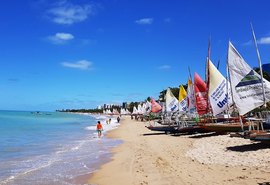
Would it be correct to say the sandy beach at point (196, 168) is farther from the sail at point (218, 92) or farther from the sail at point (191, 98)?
the sail at point (191, 98)

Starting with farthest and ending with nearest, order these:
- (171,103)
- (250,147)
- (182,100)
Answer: (171,103) → (182,100) → (250,147)

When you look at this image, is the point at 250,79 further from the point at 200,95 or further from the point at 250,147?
the point at 200,95

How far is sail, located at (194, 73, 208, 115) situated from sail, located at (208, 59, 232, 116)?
318cm

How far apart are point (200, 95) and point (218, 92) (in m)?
4.06

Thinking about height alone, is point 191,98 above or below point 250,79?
above

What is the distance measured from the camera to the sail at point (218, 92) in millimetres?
23422

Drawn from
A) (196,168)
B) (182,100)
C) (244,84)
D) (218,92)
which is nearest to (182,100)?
(182,100)

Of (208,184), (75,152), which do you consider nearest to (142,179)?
(208,184)

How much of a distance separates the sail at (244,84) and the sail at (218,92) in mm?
7110

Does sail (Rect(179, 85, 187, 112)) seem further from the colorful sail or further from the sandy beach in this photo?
the sandy beach

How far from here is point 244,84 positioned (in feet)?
52.1

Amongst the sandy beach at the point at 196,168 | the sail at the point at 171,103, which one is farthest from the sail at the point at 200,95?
the sail at the point at 171,103

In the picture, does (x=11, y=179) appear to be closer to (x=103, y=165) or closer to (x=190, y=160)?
(x=103, y=165)

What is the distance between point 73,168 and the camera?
1606cm
